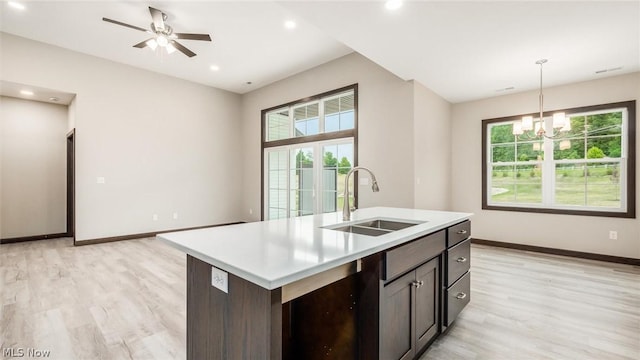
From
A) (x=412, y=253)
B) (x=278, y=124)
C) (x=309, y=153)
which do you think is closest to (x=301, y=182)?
(x=309, y=153)

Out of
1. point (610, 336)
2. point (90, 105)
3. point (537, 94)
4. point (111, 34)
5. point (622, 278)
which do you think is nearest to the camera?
point (610, 336)

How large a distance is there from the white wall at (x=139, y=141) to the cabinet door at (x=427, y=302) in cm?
538

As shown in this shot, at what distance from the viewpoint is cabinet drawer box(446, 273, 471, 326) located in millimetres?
2025

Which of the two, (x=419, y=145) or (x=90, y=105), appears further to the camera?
(x=90, y=105)

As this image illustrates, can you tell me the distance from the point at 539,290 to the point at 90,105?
7133mm

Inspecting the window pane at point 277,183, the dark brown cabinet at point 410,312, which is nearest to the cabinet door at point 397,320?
the dark brown cabinet at point 410,312

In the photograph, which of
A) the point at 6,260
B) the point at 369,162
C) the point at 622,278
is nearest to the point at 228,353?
the point at 369,162

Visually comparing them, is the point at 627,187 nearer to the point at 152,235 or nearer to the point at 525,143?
the point at 525,143

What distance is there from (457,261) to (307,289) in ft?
4.93

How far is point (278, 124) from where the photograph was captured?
21.2 ft

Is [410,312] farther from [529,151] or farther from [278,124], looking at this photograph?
[278,124]

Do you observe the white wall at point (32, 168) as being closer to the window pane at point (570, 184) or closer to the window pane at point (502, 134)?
the window pane at point (502, 134)

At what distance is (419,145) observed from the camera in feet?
14.2

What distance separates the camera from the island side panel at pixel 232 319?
100cm
